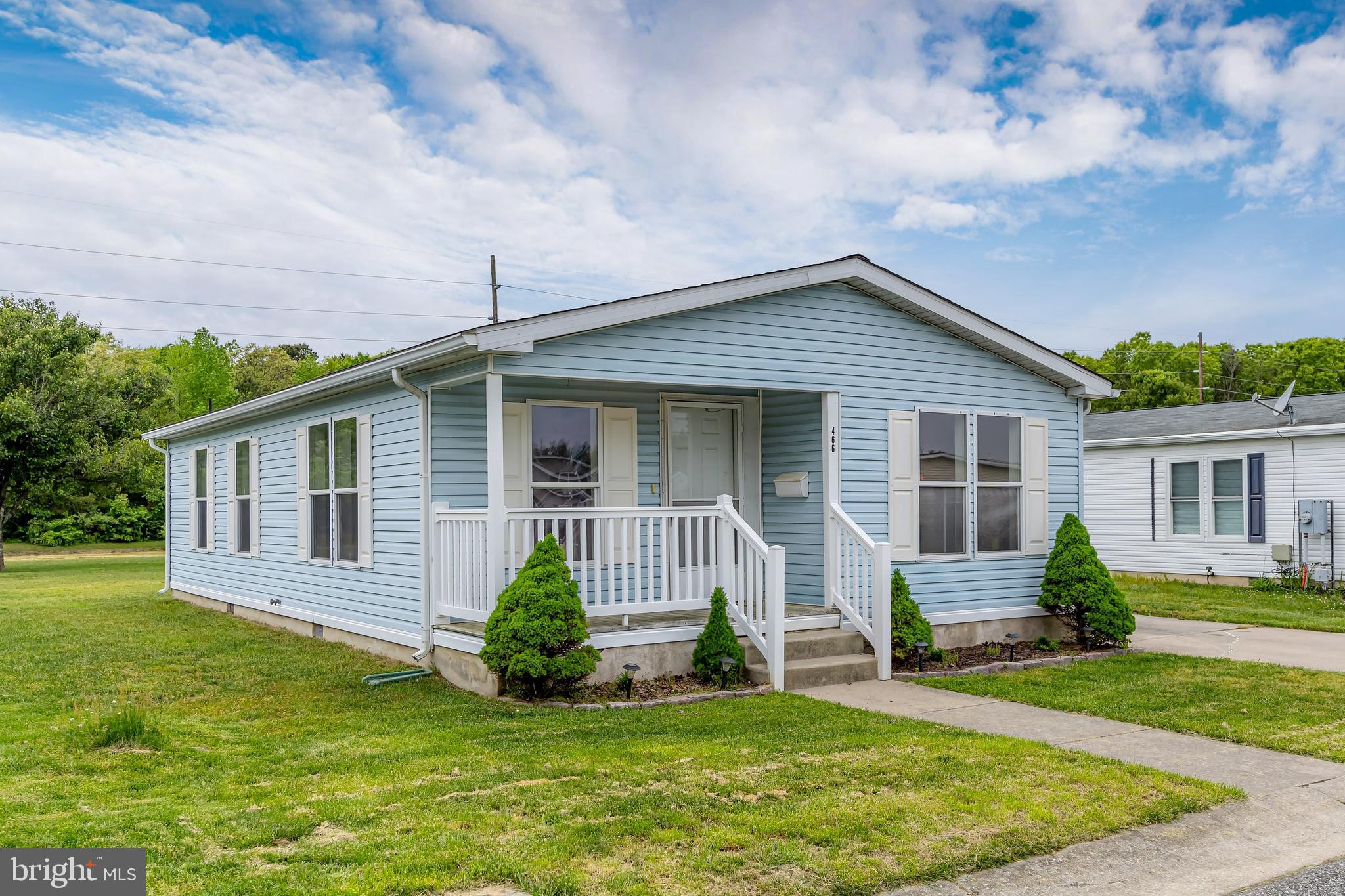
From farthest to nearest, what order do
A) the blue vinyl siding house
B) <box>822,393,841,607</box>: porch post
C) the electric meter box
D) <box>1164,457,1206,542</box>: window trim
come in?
1. <box>1164,457,1206,542</box>: window trim
2. the electric meter box
3. <box>822,393,841,607</box>: porch post
4. the blue vinyl siding house

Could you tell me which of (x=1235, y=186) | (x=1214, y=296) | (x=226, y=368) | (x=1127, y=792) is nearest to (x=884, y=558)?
(x=1127, y=792)

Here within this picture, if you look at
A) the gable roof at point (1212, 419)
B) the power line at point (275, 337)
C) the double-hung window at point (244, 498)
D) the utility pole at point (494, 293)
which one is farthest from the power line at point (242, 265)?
the gable roof at point (1212, 419)

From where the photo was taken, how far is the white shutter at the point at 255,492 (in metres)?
12.4

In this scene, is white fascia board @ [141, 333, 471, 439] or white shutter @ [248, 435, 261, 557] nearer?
white fascia board @ [141, 333, 471, 439]

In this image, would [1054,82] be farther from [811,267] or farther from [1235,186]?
[1235,186]

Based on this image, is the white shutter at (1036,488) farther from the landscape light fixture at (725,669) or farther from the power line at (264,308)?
the power line at (264,308)

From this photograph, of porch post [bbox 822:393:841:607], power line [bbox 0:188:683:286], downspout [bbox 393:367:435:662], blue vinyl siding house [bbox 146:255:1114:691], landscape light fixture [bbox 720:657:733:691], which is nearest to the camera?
landscape light fixture [bbox 720:657:733:691]

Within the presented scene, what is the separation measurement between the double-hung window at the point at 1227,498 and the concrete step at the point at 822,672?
1038 centimetres

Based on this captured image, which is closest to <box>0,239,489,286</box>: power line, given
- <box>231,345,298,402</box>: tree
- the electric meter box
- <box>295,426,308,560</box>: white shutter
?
<box>231,345,298,402</box>: tree

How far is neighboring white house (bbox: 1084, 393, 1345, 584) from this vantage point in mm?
15125

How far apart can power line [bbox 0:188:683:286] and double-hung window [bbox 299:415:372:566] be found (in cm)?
1617

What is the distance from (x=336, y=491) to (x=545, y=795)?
6.32 meters

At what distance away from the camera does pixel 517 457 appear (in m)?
8.96

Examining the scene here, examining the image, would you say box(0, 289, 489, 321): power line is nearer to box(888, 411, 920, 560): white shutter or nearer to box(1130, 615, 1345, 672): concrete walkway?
box(888, 411, 920, 560): white shutter
